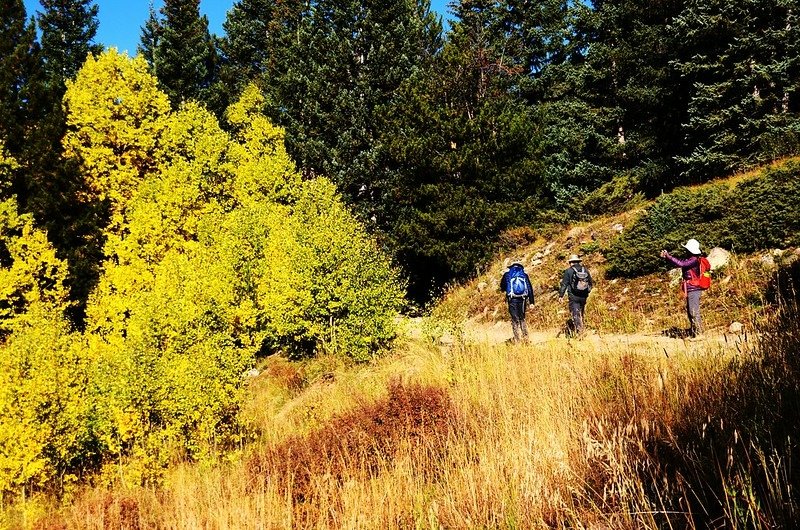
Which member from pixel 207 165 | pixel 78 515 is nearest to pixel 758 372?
pixel 78 515

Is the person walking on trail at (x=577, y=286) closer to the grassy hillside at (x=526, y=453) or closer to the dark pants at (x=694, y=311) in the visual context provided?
the dark pants at (x=694, y=311)

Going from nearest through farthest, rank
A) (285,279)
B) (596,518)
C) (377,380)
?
(596,518), (377,380), (285,279)

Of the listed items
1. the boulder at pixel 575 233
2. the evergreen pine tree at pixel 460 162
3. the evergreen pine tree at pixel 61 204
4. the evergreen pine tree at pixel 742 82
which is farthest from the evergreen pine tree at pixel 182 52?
the evergreen pine tree at pixel 742 82

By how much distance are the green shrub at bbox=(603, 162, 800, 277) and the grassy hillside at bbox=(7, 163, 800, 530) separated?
740cm

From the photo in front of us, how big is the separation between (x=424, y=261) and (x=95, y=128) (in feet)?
48.3

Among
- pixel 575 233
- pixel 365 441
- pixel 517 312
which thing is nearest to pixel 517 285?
pixel 517 312

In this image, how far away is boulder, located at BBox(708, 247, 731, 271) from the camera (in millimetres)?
12727

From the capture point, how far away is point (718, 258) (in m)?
12.9

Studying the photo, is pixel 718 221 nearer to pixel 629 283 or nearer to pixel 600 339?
pixel 629 283

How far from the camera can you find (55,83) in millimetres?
21047

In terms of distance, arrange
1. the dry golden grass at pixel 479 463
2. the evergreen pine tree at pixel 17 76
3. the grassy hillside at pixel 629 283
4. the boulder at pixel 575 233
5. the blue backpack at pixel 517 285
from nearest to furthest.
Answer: the dry golden grass at pixel 479 463
the blue backpack at pixel 517 285
the grassy hillside at pixel 629 283
the evergreen pine tree at pixel 17 76
the boulder at pixel 575 233

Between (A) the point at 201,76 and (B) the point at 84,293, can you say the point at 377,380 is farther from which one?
(A) the point at 201,76

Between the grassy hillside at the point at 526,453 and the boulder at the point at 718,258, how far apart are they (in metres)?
6.71

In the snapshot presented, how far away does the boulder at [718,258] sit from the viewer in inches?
501
